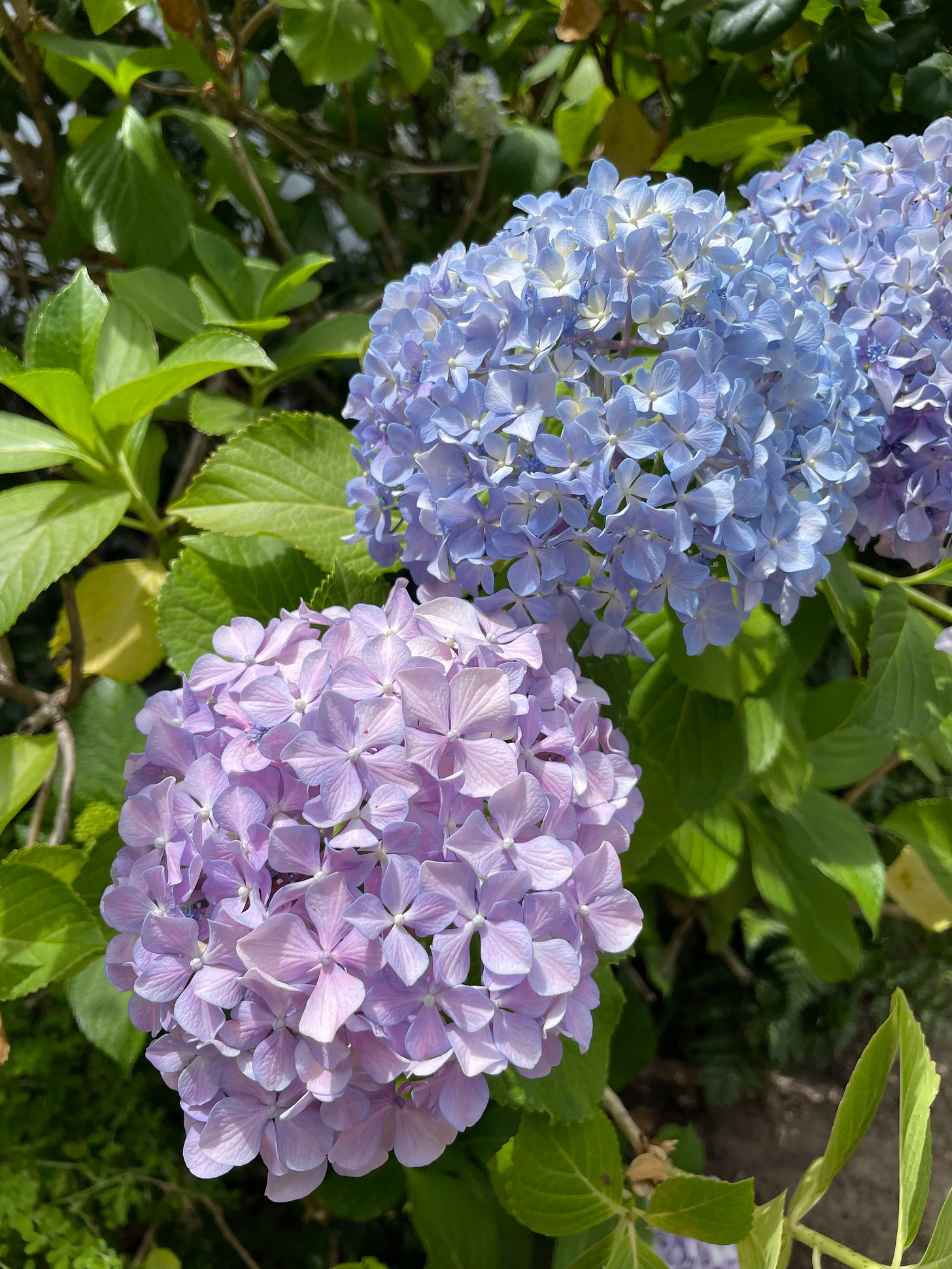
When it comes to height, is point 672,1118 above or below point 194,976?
below

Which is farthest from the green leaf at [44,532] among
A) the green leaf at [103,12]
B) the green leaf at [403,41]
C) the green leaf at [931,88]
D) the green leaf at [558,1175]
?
the green leaf at [931,88]

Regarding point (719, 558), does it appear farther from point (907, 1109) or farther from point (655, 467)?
point (907, 1109)

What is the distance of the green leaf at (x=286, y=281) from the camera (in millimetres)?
902

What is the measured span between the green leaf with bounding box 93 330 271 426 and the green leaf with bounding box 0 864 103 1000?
1.23 ft

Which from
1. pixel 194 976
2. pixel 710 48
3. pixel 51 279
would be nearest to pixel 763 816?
pixel 194 976

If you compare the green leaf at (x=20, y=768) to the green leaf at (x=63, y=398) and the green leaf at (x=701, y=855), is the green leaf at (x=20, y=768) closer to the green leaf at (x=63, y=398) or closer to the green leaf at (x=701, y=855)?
the green leaf at (x=63, y=398)

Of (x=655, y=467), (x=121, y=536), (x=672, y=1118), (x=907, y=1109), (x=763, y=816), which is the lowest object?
(x=672, y=1118)

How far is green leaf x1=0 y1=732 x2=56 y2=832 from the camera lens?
0.75m

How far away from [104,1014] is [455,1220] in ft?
1.24

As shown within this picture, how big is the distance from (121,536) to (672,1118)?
126 cm

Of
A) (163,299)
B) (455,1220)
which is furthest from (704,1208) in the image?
(163,299)

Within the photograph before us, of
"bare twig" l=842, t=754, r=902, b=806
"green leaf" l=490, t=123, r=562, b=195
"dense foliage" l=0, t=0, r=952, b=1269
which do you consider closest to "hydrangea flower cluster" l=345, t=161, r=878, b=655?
"dense foliage" l=0, t=0, r=952, b=1269

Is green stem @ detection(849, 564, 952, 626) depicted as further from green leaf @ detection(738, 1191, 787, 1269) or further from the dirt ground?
the dirt ground

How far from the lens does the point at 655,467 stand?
62 cm
